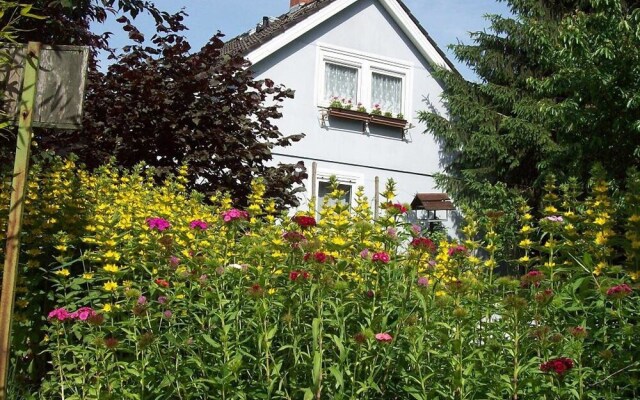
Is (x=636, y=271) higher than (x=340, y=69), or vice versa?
(x=340, y=69)

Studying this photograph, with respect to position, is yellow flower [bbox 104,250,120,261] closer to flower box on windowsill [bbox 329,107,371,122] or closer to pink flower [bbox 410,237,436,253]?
pink flower [bbox 410,237,436,253]

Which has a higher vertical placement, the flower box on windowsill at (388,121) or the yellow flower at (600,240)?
the flower box on windowsill at (388,121)

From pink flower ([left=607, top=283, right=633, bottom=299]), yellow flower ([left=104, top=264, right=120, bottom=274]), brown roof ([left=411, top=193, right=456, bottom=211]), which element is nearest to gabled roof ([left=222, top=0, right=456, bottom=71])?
brown roof ([left=411, top=193, right=456, bottom=211])

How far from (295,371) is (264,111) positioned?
5124 mm

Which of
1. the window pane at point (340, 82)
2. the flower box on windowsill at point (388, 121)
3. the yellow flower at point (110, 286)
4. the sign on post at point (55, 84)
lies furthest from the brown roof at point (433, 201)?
the sign on post at point (55, 84)

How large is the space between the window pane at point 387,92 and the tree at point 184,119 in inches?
272

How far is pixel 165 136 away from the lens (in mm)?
7645

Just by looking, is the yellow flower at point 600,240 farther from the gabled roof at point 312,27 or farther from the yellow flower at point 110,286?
the gabled roof at point 312,27

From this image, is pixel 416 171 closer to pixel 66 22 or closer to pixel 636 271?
pixel 66 22

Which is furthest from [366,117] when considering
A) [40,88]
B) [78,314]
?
[40,88]

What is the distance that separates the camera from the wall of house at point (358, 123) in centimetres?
1354

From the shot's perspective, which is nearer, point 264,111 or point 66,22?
point 66,22

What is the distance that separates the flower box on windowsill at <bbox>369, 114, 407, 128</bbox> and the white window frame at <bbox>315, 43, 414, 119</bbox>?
228 mm

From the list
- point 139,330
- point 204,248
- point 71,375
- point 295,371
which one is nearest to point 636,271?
point 295,371
